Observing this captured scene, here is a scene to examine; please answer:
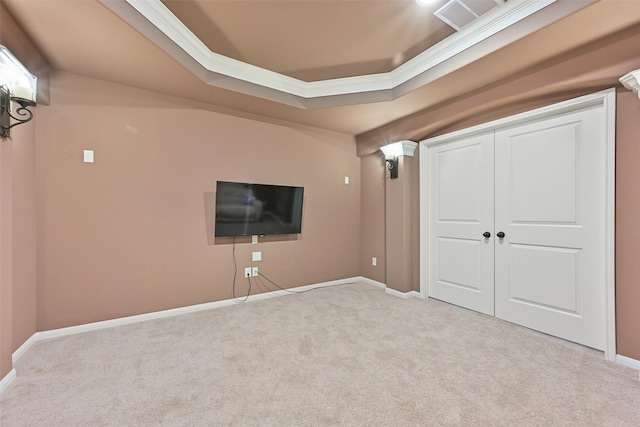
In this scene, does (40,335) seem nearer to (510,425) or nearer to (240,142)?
(240,142)

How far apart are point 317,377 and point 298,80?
9.87 ft

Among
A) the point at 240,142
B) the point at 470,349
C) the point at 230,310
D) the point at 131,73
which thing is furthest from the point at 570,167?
the point at 131,73

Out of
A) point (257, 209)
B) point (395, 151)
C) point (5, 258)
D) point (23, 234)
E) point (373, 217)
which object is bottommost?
point (5, 258)

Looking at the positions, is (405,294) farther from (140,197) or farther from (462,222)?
→ (140,197)

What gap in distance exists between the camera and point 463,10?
2068 millimetres

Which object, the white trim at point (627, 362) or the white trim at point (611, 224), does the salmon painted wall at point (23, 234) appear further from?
the white trim at point (627, 362)

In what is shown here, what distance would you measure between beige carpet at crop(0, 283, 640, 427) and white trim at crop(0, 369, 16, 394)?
0.04 meters

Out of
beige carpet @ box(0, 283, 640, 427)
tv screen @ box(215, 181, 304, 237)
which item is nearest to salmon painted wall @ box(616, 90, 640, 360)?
beige carpet @ box(0, 283, 640, 427)

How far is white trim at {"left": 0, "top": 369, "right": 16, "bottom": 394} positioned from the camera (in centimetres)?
176

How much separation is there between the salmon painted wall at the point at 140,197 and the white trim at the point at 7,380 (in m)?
0.75

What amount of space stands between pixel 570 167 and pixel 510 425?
7.21 feet

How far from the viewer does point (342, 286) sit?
168 inches

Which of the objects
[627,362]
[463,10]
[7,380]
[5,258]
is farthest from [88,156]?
[627,362]

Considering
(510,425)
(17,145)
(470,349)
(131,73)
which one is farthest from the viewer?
(131,73)
